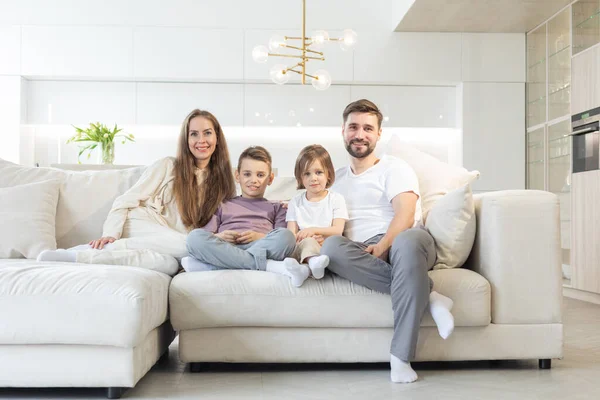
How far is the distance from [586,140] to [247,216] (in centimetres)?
330

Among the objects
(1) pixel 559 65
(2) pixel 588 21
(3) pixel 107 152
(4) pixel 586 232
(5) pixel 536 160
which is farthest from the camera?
(5) pixel 536 160

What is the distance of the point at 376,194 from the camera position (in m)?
3.02

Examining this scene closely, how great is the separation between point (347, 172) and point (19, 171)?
1565 millimetres

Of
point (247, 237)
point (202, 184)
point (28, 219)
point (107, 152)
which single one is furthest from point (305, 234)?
point (107, 152)

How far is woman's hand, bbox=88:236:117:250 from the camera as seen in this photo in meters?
2.98

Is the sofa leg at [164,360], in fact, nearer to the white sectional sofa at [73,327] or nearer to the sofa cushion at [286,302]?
the sofa cushion at [286,302]

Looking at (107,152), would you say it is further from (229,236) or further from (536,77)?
(536,77)

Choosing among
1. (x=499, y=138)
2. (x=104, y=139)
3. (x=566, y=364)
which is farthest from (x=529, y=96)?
(x=566, y=364)

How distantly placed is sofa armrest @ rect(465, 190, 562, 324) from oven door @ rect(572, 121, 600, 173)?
8.99 feet

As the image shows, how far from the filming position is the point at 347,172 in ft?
10.5

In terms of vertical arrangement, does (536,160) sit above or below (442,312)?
above

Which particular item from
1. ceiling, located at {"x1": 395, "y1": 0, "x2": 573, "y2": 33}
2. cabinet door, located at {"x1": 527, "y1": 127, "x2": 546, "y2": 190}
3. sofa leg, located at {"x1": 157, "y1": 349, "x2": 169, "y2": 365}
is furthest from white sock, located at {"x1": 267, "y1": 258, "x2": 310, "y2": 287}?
cabinet door, located at {"x1": 527, "y1": 127, "x2": 546, "y2": 190}

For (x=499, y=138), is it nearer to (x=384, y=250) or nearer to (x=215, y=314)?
(x=384, y=250)

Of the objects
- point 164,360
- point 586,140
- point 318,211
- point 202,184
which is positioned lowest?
point 164,360
